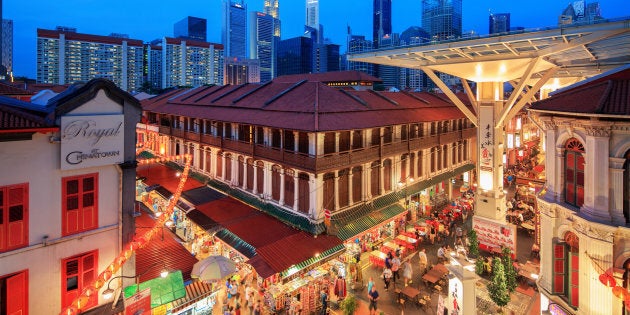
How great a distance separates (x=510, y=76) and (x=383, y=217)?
47.8ft

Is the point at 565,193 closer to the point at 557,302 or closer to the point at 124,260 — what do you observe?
the point at 557,302

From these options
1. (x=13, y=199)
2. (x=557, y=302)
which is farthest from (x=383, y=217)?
(x=13, y=199)

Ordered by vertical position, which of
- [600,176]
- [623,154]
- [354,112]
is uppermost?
[354,112]

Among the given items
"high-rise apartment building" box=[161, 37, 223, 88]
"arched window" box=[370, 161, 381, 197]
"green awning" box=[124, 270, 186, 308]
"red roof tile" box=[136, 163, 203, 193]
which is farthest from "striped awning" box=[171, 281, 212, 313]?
"high-rise apartment building" box=[161, 37, 223, 88]

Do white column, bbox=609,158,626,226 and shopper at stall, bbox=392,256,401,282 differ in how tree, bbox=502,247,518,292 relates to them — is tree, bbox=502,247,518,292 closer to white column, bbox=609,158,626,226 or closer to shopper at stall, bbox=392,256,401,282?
shopper at stall, bbox=392,256,401,282

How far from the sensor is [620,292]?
1057cm

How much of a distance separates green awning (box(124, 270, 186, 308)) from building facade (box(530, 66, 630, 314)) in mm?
15133

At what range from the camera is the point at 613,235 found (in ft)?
36.5

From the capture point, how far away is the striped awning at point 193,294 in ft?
46.7

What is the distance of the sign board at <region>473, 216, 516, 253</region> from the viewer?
19734 mm

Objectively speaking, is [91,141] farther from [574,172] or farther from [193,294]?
[574,172]

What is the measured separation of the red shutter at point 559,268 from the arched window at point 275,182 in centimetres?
1511

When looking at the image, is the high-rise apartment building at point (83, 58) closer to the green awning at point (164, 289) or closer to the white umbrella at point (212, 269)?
the white umbrella at point (212, 269)

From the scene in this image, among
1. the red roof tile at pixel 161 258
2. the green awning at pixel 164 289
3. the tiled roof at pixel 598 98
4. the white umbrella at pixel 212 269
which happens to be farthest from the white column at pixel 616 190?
the red roof tile at pixel 161 258
